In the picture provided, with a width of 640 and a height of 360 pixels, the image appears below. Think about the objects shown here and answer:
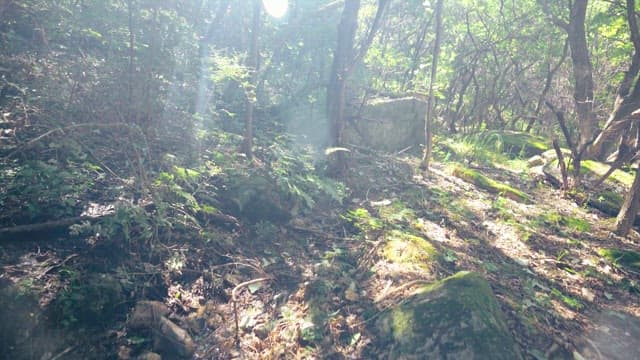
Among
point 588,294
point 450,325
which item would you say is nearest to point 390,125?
point 588,294

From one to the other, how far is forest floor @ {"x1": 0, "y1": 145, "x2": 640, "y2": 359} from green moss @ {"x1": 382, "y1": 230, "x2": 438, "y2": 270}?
0.02m

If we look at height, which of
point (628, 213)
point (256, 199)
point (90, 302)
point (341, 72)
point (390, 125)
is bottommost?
point (90, 302)

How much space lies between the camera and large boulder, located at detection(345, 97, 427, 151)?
9.18m

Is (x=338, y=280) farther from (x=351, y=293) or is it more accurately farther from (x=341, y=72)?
(x=341, y=72)

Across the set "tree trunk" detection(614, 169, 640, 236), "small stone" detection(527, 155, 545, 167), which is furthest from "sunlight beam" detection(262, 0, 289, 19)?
"tree trunk" detection(614, 169, 640, 236)

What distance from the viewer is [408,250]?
4.59 metres

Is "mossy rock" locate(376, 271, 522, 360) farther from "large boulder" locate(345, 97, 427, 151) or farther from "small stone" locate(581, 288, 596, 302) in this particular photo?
"large boulder" locate(345, 97, 427, 151)

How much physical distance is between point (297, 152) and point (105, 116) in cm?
275

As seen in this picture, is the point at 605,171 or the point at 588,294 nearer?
the point at 588,294

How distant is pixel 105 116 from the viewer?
5074 millimetres

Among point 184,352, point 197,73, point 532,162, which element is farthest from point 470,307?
point 532,162

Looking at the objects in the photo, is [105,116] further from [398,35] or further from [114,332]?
[398,35]

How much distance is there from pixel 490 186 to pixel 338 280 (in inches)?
181

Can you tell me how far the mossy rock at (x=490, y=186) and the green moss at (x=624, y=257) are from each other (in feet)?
6.34
